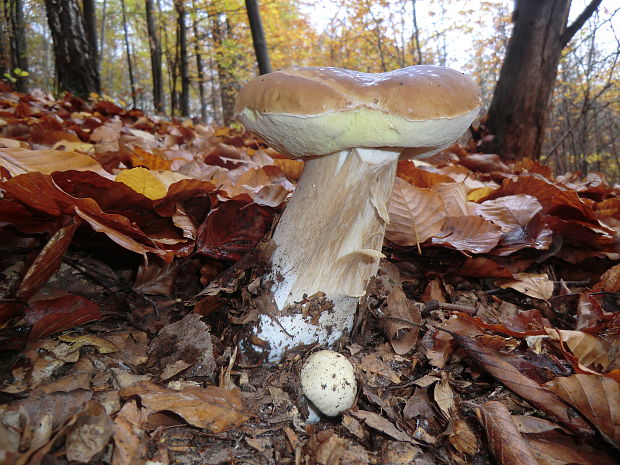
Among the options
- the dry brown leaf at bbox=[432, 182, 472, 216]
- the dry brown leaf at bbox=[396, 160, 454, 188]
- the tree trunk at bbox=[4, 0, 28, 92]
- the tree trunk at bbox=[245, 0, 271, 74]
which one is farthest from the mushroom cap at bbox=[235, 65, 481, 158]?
the tree trunk at bbox=[4, 0, 28, 92]

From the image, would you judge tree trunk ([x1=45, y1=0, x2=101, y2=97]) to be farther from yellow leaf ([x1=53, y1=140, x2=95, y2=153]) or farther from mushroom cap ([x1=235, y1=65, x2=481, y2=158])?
mushroom cap ([x1=235, y1=65, x2=481, y2=158])

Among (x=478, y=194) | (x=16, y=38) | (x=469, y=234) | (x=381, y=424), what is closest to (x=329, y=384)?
(x=381, y=424)

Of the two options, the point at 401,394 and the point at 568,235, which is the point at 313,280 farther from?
the point at 568,235

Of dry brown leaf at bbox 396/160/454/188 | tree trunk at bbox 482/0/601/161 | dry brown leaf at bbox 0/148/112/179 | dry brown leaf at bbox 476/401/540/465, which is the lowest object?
dry brown leaf at bbox 476/401/540/465

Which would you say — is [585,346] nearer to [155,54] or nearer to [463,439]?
[463,439]

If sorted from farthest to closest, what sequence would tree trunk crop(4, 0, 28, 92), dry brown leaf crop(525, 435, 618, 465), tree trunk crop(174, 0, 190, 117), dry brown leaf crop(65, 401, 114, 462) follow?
1. tree trunk crop(174, 0, 190, 117)
2. tree trunk crop(4, 0, 28, 92)
3. dry brown leaf crop(525, 435, 618, 465)
4. dry brown leaf crop(65, 401, 114, 462)

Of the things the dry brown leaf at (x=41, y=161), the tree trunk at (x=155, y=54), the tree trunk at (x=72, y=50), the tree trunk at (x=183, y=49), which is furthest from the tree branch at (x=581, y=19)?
the tree trunk at (x=155, y=54)
